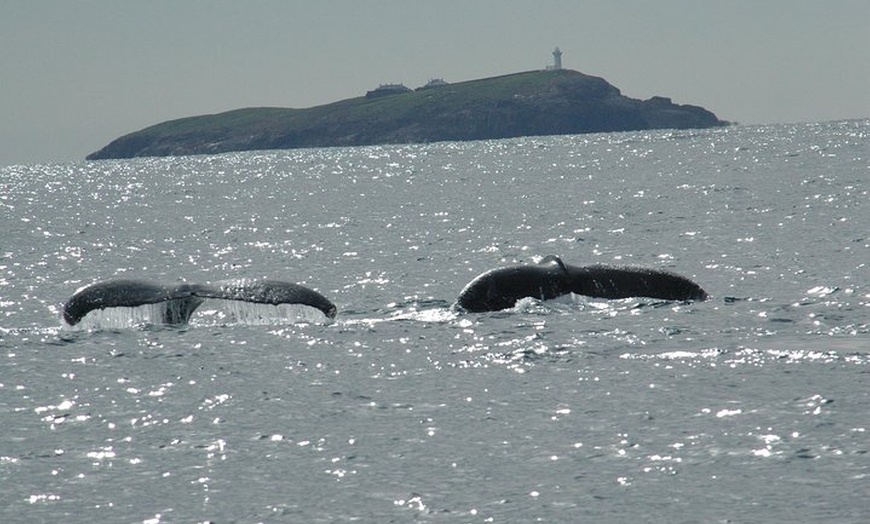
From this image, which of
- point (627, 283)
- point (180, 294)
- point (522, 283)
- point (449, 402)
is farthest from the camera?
point (627, 283)

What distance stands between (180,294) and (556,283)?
6308mm

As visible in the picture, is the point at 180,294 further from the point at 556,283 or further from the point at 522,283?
the point at 556,283

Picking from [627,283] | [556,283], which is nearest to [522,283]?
[556,283]

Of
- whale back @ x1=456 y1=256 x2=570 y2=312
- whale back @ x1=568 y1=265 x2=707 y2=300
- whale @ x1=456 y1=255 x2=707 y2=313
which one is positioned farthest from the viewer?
whale back @ x1=568 y1=265 x2=707 y2=300

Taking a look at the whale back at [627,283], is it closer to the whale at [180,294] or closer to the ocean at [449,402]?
the ocean at [449,402]

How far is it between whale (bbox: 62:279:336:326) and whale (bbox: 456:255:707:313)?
3.07 meters

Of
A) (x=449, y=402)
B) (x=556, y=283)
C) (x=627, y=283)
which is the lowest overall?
(x=449, y=402)

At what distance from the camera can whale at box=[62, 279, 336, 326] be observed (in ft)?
64.4

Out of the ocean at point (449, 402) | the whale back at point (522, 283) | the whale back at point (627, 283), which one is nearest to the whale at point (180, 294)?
the ocean at point (449, 402)

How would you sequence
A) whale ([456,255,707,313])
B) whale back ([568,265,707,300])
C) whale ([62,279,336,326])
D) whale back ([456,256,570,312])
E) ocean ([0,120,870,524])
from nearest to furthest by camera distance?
ocean ([0,120,870,524]) → whale ([62,279,336,326]) → whale back ([456,256,570,312]) → whale ([456,255,707,313]) → whale back ([568,265,707,300])

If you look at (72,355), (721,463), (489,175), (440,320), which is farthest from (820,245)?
(489,175)

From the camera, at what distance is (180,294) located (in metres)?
19.5

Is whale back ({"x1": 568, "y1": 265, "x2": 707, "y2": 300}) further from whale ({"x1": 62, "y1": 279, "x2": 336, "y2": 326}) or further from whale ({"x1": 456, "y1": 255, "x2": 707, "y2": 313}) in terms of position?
whale ({"x1": 62, "y1": 279, "x2": 336, "y2": 326})

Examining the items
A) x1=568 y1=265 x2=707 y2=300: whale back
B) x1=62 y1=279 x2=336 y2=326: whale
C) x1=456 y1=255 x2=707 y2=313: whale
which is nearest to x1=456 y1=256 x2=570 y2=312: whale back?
x1=456 y1=255 x2=707 y2=313: whale
